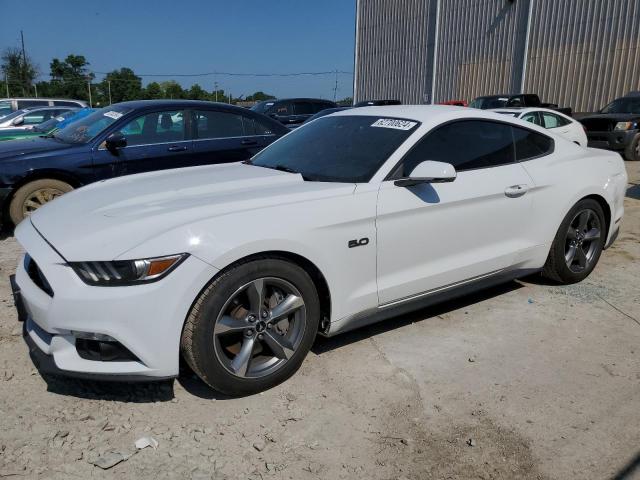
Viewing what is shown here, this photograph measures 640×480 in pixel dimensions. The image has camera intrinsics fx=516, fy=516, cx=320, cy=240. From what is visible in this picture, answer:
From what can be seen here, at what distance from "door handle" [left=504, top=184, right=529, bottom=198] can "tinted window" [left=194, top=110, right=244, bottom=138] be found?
3.99 metres

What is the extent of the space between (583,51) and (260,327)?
19.6 meters

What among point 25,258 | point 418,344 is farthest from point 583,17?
point 25,258

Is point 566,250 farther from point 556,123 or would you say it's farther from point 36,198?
point 556,123

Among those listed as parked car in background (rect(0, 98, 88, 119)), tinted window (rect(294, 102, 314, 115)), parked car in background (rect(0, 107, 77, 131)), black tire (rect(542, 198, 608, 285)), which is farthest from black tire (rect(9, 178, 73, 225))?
parked car in background (rect(0, 98, 88, 119))

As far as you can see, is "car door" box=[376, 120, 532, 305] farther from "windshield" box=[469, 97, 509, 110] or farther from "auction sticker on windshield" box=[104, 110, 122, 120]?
"windshield" box=[469, 97, 509, 110]

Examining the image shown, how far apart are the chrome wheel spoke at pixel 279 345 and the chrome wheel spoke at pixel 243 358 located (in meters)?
0.09

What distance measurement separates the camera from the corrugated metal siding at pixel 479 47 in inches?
813

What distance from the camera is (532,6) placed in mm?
19734

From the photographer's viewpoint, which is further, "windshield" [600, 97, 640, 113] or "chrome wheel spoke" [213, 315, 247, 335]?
"windshield" [600, 97, 640, 113]

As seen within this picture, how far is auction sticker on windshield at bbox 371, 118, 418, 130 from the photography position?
11.3 ft

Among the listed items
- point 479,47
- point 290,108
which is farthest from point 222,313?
point 479,47

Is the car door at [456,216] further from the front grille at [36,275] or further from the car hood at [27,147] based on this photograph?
the car hood at [27,147]

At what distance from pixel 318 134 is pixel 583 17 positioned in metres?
18.4

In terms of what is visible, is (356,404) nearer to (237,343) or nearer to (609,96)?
(237,343)
